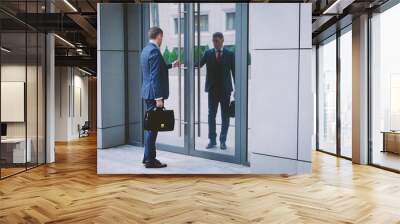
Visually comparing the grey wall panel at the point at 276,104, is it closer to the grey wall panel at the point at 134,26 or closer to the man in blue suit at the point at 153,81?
the man in blue suit at the point at 153,81

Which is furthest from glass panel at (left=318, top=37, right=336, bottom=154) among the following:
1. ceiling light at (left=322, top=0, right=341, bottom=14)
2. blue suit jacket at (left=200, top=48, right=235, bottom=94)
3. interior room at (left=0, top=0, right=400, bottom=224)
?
blue suit jacket at (left=200, top=48, right=235, bottom=94)

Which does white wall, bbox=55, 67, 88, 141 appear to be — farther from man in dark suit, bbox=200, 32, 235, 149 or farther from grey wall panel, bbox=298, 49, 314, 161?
grey wall panel, bbox=298, 49, 314, 161

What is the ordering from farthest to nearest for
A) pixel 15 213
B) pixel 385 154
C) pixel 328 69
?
pixel 328 69 → pixel 385 154 → pixel 15 213

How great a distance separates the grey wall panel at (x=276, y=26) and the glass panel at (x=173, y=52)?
3.90 feet

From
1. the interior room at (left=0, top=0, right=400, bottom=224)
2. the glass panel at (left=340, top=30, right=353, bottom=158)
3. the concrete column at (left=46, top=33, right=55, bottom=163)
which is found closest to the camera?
the interior room at (left=0, top=0, right=400, bottom=224)

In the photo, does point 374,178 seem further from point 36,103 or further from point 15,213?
point 36,103

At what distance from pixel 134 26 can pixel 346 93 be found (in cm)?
537

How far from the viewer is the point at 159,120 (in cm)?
594

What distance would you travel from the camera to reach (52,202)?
4.55 metres

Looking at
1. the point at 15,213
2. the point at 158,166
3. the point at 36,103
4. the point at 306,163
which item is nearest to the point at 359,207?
the point at 306,163

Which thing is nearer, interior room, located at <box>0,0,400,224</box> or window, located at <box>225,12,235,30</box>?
interior room, located at <box>0,0,400,224</box>

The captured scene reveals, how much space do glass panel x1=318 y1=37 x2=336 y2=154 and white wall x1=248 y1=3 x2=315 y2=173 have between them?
12.7ft

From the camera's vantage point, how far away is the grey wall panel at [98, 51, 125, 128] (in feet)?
19.6

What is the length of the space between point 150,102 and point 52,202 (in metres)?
2.15
